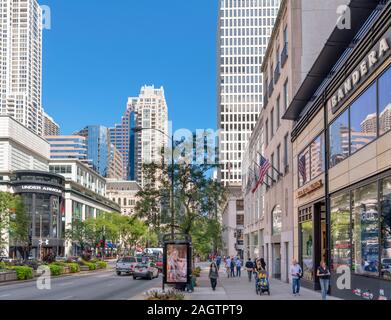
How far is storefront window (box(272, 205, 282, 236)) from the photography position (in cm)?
4300

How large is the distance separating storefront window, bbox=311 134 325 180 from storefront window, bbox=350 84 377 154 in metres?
5.52

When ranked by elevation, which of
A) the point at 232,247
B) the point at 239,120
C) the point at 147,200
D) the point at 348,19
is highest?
the point at 239,120

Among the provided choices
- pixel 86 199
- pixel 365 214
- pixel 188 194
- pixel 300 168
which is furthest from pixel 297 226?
pixel 86 199

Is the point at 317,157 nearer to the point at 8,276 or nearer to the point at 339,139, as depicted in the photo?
the point at 339,139

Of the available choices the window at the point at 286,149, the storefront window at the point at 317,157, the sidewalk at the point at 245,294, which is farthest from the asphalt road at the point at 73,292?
the window at the point at 286,149

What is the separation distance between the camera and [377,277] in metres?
19.4

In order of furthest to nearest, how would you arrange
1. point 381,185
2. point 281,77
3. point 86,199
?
point 86,199 < point 281,77 < point 381,185

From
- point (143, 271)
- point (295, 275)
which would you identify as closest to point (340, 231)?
point (295, 275)

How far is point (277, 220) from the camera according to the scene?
44219mm

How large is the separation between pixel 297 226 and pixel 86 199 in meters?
112

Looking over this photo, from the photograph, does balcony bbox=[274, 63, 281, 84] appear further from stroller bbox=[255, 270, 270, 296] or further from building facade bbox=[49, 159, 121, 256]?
building facade bbox=[49, 159, 121, 256]

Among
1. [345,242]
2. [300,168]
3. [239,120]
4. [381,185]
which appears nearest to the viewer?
[381,185]

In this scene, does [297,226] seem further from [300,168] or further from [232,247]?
[232,247]

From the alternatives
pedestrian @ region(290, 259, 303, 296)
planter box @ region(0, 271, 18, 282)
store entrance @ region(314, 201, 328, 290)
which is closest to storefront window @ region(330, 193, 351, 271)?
pedestrian @ region(290, 259, 303, 296)
